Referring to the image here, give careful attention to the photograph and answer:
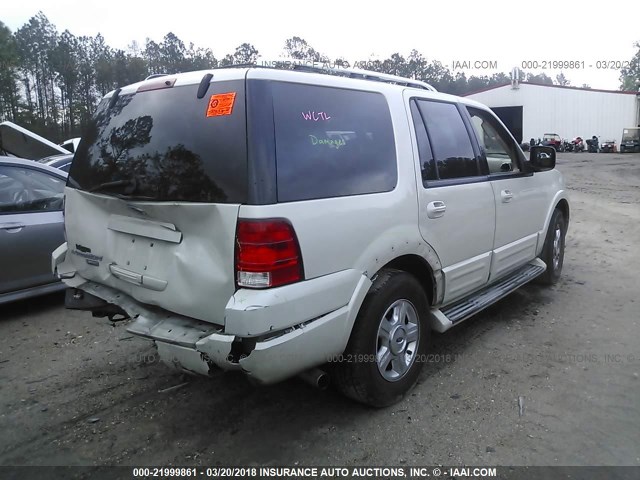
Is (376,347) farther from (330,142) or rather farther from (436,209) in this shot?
(330,142)

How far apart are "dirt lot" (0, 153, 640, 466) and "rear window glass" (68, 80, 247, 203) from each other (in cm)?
141

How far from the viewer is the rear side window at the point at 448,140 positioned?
3508 millimetres

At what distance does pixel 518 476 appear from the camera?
2.51m

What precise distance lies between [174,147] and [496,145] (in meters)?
3.26

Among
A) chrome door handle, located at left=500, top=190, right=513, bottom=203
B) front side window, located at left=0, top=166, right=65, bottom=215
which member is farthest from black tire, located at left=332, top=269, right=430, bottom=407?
front side window, located at left=0, top=166, right=65, bottom=215

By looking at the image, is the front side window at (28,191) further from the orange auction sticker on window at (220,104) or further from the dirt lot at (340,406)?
the orange auction sticker on window at (220,104)

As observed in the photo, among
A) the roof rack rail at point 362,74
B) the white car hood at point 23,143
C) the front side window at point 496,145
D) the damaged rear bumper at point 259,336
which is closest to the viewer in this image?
the damaged rear bumper at point 259,336

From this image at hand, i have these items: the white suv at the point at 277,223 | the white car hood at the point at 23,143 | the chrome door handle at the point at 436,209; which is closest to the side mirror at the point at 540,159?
the white suv at the point at 277,223

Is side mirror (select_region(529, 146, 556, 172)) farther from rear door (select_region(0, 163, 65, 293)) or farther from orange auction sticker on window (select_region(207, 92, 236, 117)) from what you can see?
rear door (select_region(0, 163, 65, 293))

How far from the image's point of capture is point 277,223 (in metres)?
2.38

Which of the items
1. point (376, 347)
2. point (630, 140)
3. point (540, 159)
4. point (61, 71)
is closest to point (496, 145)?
point (540, 159)

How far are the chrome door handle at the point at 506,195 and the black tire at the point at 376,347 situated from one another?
1.40 metres

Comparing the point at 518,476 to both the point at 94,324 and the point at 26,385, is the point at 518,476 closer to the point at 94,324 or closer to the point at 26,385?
the point at 26,385

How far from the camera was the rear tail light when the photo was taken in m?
2.35
